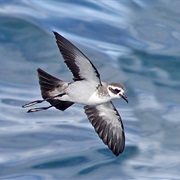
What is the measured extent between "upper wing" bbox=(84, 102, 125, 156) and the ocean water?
2.68 m

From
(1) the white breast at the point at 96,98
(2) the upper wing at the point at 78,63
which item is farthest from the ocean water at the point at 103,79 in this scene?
(1) the white breast at the point at 96,98

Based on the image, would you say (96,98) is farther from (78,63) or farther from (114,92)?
(78,63)

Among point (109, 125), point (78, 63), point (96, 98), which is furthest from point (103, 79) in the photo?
point (96, 98)

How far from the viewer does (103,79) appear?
16688 millimetres

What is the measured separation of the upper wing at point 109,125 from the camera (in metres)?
11.0

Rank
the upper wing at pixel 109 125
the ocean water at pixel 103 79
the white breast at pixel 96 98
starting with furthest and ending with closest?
the ocean water at pixel 103 79 < the upper wing at pixel 109 125 < the white breast at pixel 96 98

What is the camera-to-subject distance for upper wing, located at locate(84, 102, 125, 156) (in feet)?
36.2

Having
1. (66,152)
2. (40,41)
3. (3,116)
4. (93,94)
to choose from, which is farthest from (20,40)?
(93,94)

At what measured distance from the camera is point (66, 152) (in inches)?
566

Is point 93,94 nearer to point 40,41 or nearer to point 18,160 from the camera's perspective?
point 18,160

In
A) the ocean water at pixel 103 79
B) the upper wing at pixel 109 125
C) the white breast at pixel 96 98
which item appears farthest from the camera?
the ocean water at pixel 103 79

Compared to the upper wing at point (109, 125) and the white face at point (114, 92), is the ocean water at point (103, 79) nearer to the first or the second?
the upper wing at point (109, 125)

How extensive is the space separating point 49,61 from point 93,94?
754 cm

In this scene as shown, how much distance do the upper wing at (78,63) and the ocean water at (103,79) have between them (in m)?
3.76
